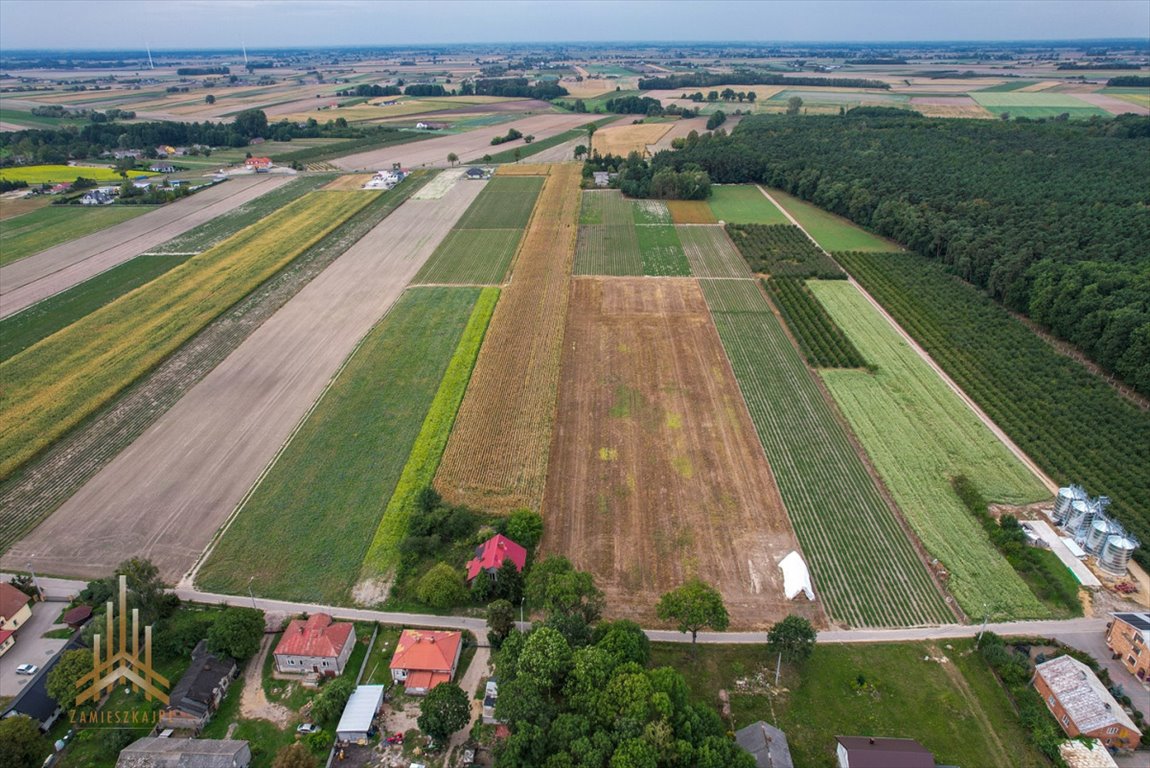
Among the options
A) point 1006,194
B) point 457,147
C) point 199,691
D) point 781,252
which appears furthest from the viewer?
point 457,147

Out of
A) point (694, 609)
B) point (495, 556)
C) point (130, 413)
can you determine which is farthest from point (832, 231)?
point (130, 413)

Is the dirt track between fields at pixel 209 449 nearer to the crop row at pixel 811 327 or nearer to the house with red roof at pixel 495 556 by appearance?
the house with red roof at pixel 495 556

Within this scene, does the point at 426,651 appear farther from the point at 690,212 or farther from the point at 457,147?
the point at 457,147

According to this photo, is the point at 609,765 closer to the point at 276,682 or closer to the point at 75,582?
the point at 276,682

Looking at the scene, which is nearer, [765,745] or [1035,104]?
[765,745]

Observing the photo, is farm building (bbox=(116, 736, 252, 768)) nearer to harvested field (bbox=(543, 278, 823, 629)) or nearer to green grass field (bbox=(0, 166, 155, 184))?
harvested field (bbox=(543, 278, 823, 629))
